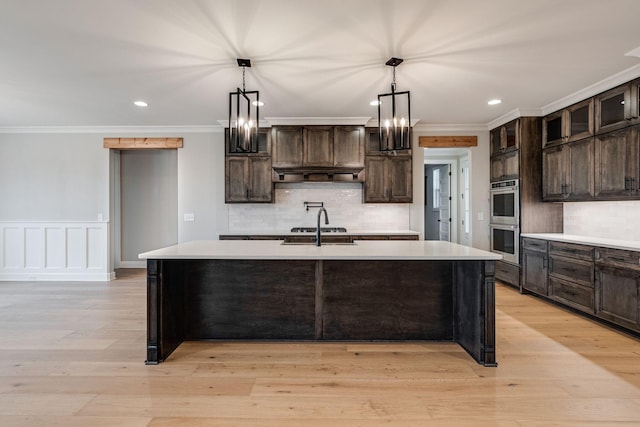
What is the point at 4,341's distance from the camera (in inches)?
124

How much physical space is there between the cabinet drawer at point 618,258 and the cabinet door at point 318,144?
3384 mm

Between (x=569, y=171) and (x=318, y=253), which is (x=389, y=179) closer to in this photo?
(x=569, y=171)

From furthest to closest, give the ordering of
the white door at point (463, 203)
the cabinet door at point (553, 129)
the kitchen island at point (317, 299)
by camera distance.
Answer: the white door at point (463, 203) → the cabinet door at point (553, 129) → the kitchen island at point (317, 299)

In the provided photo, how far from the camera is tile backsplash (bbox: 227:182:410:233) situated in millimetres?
5801

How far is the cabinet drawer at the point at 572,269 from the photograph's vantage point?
3.71 meters

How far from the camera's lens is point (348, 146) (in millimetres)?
5422

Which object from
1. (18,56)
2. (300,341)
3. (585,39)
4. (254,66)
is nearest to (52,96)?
(18,56)

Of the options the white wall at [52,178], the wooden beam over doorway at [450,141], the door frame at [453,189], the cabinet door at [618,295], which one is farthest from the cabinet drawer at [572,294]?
the white wall at [52,178]

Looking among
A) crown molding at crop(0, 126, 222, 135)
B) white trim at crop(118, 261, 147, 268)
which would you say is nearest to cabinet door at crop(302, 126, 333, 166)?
crown molding at crop(0, 126, 222, 135)

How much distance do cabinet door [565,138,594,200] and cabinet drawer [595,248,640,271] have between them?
2.64 ft

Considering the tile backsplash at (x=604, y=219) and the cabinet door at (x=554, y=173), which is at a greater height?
the cabinet door at (x=554, y=173)

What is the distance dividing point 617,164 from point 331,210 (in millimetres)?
3588

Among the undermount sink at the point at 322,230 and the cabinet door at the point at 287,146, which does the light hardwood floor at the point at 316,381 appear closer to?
the undermount sink at the point at 322,230

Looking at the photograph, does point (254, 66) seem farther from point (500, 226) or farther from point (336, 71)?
point (500, 226)
